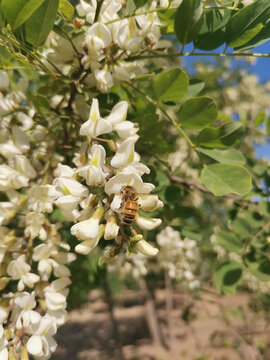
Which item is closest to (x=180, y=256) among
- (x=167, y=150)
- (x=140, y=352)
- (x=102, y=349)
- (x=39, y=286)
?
(x=167, y=150)

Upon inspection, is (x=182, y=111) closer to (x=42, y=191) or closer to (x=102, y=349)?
(x=42, y=191)

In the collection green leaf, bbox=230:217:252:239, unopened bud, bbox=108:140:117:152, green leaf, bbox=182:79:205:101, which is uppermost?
green leaf, bbox=182:79:205:101

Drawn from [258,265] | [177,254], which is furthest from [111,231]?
[177,254]

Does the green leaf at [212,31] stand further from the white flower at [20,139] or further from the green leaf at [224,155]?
the white flower at [20,139]

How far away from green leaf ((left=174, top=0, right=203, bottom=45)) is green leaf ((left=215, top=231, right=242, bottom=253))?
2.13ft

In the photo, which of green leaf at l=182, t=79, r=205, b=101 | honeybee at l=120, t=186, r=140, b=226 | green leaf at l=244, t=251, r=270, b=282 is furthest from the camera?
green leaf at l=244, t=251, r=270, b=282

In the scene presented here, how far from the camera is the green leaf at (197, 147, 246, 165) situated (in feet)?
2.28

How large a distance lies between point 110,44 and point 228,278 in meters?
0.78

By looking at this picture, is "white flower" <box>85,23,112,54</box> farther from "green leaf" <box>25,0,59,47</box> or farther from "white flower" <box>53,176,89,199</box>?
"white flower" <box>53,176,89,199</box>

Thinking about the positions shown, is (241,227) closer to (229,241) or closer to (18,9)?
(229,241)

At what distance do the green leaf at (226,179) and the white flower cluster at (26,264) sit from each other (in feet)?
0.96

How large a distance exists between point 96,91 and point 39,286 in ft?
1.25

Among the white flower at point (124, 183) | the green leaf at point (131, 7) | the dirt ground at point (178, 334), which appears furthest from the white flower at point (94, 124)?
the dirt ground at point (178, 334)

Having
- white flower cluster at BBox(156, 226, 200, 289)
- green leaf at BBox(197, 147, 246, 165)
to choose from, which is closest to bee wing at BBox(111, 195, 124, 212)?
green leaf at BBox(197, 147, 246, 165)
